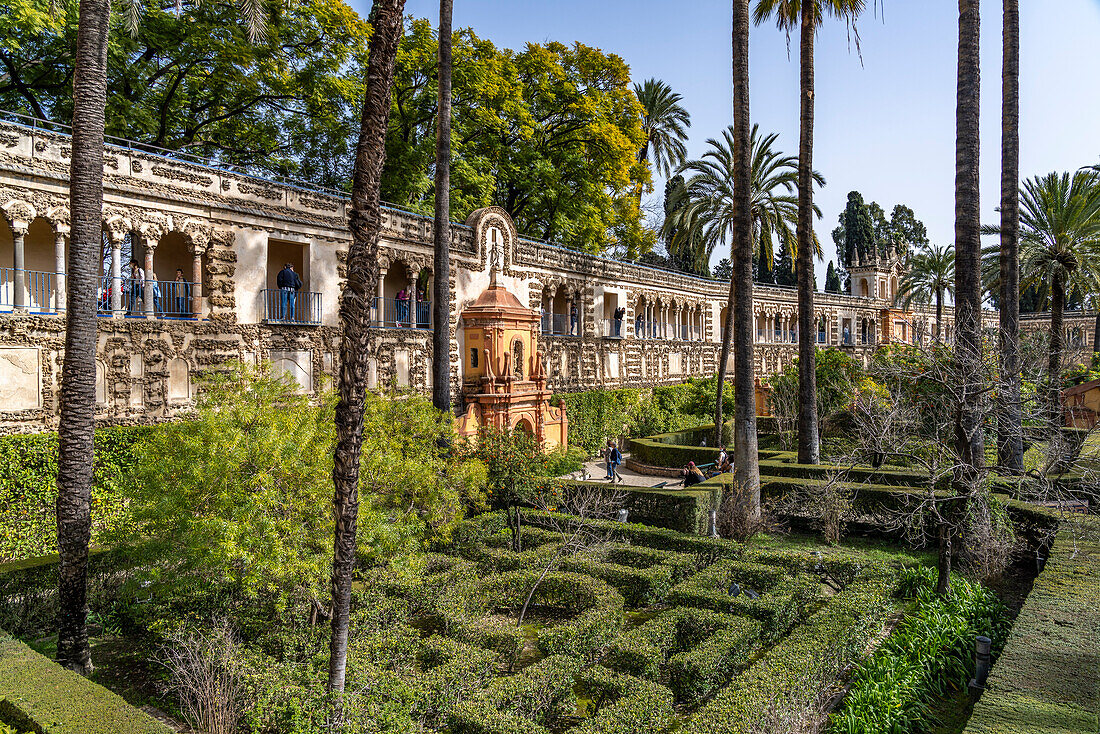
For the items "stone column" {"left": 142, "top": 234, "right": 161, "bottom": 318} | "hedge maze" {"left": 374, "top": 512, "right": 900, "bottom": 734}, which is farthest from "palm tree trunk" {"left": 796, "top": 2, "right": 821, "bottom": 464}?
"stone column" {"left": 142, "top": 234, "right": 161, "bottom": 318}

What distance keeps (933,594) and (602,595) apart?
5750 millimetres

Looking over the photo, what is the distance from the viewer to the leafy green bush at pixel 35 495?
12703mm

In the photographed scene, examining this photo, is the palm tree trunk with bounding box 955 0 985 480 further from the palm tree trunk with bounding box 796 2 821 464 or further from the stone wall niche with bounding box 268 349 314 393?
the stone wall niche with bounding box 268 349 314 393

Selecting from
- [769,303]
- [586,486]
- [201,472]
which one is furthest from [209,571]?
[769,303]

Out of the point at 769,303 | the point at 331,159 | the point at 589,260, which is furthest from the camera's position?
the point at 769,303

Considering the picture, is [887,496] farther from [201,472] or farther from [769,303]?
[769,303]

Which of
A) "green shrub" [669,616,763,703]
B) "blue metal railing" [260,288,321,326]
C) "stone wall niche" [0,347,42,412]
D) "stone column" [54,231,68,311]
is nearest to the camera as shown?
"green shrub" [669,616,763,703]

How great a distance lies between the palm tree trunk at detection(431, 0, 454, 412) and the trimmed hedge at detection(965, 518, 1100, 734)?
12.6 metres

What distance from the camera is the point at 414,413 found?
45.7ft

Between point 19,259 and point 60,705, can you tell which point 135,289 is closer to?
point 19,259

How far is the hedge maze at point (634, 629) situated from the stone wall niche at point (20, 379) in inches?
354

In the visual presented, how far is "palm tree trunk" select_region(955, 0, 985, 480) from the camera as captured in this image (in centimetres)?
1095

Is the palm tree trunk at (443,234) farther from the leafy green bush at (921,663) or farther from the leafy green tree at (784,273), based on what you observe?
the leafy green tree at (784,273)

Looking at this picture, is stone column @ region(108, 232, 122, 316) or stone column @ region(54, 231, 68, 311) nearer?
stone column @ region(54, 231, 68, 311)
